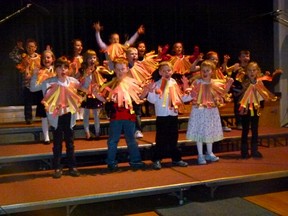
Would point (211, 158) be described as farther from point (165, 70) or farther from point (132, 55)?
point (132, 55)

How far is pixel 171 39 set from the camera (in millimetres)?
7992

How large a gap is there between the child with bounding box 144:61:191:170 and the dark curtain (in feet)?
10.0

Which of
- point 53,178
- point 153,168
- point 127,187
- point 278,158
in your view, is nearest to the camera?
point 127,187

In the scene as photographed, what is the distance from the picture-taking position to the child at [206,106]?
184 inches

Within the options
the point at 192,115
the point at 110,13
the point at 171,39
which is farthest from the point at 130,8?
the point at 192,115

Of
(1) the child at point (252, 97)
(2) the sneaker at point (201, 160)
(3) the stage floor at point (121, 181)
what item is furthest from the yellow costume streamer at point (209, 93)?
(3) the stage floor at point (121, 181)

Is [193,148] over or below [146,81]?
below

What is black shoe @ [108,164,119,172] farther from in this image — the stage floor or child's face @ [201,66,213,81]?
child's face @ [201,66,213,81]

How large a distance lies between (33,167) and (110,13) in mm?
3490

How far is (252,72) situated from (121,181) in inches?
83.2

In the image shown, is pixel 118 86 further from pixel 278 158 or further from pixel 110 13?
pixel 110 13

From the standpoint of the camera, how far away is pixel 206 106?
4.66 m

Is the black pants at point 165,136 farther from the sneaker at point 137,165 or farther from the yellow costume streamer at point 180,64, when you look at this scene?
the yellow costume streamer at point 180,64

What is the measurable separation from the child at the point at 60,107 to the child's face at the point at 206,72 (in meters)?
1.45
